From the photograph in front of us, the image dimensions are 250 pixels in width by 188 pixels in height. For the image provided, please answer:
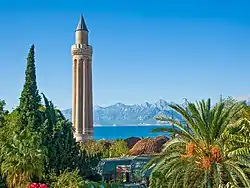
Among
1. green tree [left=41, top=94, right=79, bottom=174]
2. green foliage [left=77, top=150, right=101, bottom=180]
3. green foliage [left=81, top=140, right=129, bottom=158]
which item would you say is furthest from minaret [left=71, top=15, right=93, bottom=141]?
green tree [left=41, top=94, right=79, bottom=174]

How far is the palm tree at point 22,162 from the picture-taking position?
2181 cm

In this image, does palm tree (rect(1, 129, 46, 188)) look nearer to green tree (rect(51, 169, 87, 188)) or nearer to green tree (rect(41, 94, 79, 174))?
green tree (rect(51, 169, 87, 188))

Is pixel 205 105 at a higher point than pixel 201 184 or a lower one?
higher

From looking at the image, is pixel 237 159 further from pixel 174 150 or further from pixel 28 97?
pixel 28 97

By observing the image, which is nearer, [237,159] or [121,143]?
[237,159]

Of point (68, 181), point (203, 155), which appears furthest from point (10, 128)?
point (203, 155)

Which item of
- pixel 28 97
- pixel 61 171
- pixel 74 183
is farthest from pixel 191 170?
pixel 28 97

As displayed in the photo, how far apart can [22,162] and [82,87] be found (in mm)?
29178

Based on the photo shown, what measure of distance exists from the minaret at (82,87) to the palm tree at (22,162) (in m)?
25.6

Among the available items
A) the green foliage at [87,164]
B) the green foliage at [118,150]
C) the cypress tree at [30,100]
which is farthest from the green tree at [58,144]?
the green foliage at [118,150]

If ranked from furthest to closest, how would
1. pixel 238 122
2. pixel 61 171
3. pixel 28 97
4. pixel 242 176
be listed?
pixel 28 97 → pixel 61 171 → pixel 238 122 → pixel 242 176

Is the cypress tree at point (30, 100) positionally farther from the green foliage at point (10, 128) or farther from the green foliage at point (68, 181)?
the green foliage at point (68, 181)

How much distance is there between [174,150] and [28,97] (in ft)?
37.1

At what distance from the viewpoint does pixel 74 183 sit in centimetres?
2109
